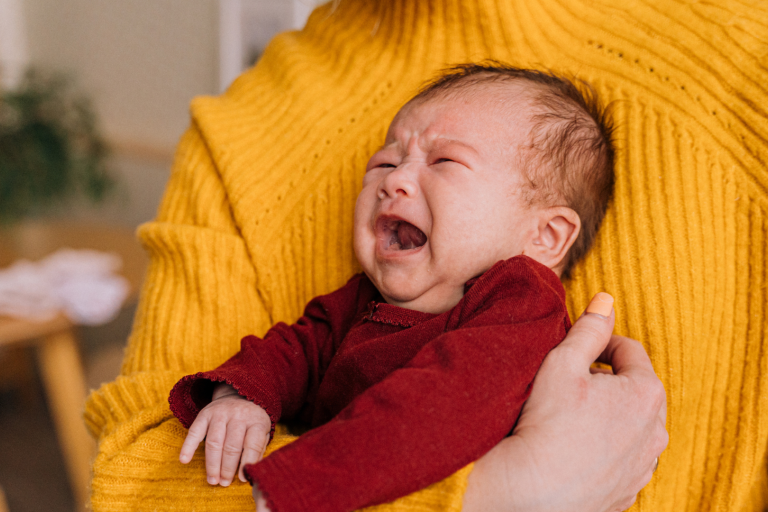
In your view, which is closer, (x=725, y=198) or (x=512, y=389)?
(x=512, y=389)

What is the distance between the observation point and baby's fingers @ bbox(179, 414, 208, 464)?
721mm

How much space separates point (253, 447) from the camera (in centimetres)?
71

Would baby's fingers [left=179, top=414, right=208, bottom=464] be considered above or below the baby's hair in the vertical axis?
below

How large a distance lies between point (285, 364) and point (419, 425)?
0.34m

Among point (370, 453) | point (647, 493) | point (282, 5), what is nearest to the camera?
point (370, 453)

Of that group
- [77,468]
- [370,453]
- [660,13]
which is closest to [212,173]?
[370,453]

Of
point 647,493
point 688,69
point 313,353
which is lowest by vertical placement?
point 647,493

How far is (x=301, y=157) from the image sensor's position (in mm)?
1104

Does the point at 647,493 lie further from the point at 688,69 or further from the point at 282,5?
the point at 282,5

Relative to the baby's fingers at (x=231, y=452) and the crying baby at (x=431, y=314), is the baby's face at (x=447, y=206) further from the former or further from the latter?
the baby's fingers at (x=231, y=452)

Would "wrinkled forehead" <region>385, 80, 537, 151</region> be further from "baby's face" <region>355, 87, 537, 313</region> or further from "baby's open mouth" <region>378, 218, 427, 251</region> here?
"baby's open mouth" <region>378, 218, 427, 251</region>

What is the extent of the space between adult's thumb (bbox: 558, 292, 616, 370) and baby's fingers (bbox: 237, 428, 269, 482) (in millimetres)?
402

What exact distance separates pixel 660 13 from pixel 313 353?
82cm

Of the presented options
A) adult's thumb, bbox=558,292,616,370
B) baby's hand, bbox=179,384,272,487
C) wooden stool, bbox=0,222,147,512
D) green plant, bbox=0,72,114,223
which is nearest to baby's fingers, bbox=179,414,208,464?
baby's hand, bbox=179,384,272,487
